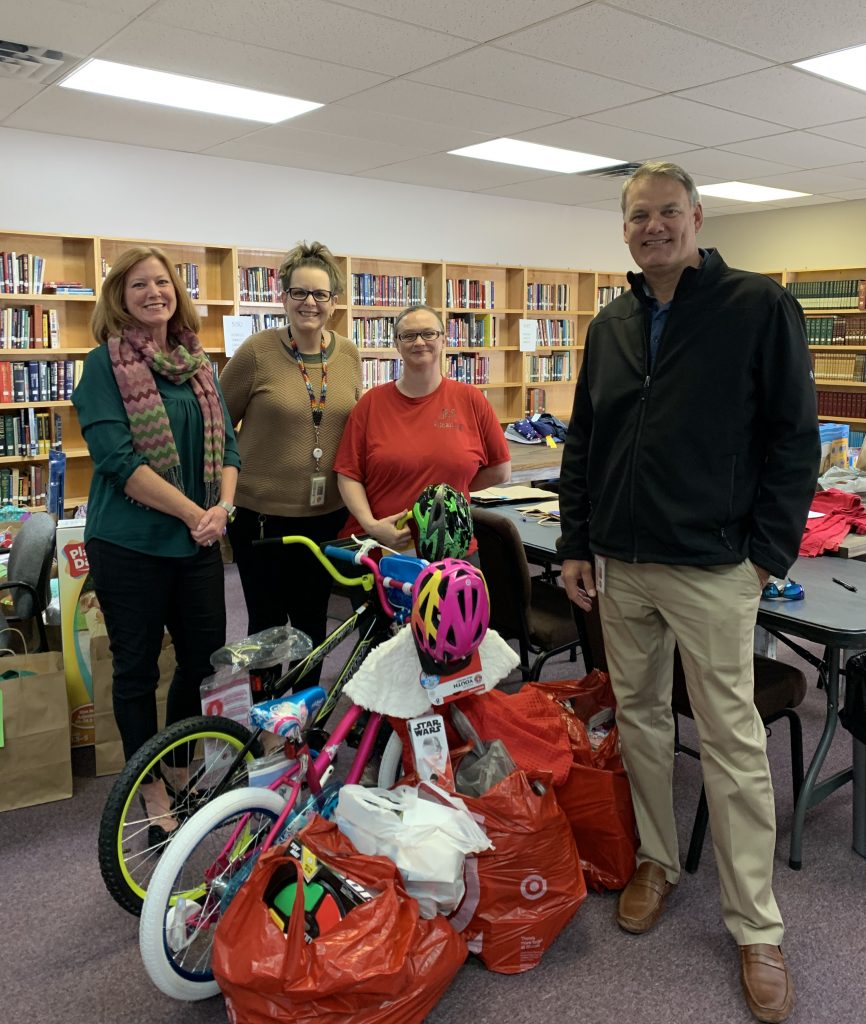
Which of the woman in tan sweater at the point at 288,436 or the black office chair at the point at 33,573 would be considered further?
the black office chair at the point at 33,573

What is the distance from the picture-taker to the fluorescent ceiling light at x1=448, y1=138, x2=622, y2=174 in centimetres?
522

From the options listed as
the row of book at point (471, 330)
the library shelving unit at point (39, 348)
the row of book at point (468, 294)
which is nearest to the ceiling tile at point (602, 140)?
the row of book at point (468, 294)

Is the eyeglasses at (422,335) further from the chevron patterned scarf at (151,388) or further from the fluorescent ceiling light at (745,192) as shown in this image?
the fluorescent ceiling light at (745,192)

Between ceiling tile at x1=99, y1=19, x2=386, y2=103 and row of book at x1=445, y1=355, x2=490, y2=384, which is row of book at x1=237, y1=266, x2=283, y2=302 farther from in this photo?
ceiling tile at x1=99, y1=19, x2=386, y2=103

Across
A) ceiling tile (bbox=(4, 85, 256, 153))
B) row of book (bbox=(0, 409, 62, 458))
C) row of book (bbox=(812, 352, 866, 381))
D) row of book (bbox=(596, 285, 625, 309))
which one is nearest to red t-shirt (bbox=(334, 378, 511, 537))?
ceiling tile (bbox=(4, 85, 256, 153))

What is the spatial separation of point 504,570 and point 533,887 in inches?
43.8

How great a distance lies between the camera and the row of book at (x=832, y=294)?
760 centimetres

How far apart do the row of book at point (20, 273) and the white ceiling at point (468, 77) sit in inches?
29.0

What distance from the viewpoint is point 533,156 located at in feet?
18.2

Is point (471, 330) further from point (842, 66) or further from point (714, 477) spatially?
point (714, 477)

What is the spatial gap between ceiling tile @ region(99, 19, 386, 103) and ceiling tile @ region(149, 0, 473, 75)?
9 cm

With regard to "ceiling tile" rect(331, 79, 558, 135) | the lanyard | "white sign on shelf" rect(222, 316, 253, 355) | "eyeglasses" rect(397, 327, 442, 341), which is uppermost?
"ceiling tile" rect(331, 79, 558, 135)

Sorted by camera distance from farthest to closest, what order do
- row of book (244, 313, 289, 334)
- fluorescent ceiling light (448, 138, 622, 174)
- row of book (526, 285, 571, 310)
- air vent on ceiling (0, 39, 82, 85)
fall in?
row of book (526, 285, 571, 310), row of book (244, 313, 289, 334), fluorescent ceiling light (448, 138, 622, 174), air vent on ceiling (0, 39, 82, 85)

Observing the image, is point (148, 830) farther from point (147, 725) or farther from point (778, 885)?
point (778, 885)
